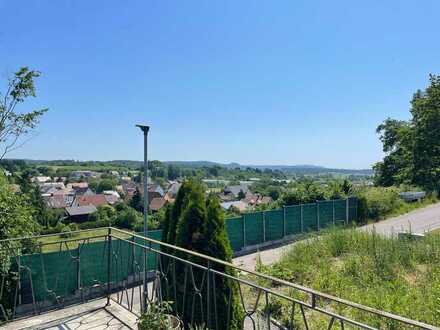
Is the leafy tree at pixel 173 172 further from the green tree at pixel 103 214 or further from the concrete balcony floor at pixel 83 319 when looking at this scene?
the concrete balcony floor at pixel 83 319

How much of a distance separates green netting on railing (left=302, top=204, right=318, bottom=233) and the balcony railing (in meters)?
5.74

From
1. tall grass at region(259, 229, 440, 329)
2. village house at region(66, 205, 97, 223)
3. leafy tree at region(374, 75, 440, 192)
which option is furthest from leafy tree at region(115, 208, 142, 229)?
tall grass at region(259, 229, 440, 329)

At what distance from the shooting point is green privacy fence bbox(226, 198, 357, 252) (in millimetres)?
10180

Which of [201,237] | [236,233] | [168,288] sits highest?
[201,237]

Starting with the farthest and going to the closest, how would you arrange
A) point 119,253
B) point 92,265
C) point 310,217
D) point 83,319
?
point 310,217
point 92,265
point 119,253
point 83,319

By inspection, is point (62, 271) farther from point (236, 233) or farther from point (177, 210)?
point (236, 233)

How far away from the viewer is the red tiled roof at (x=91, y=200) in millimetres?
55312

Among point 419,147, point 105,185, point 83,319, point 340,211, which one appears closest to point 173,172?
point 105,185

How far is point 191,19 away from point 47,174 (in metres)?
91.4

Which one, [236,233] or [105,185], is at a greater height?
[236,233]

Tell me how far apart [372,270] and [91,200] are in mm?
56813

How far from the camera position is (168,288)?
354 cm

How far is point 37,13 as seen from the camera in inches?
275

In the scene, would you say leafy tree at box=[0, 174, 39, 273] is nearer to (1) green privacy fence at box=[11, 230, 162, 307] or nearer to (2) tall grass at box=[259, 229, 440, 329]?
(1) green privacy fence at box=[11, 230, 162, 307]
